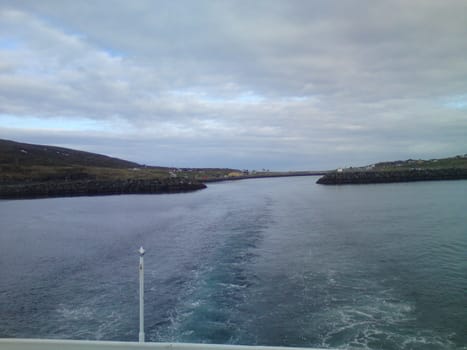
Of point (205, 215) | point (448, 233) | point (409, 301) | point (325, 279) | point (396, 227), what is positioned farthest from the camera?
point (205, 215)

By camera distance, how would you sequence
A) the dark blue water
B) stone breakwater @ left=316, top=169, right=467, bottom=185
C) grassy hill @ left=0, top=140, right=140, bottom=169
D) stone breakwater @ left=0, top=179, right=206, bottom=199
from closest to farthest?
1. the dark blue water
2. stone breakwater @ left=0, top=179, right=206, bottom=199
3. stone breakwater @ left=316, top=169, right=467, bottom=185
4. grassy hill @ left=0, top=140, right=140, bottom=169

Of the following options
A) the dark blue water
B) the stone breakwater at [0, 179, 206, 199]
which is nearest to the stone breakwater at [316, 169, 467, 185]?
the stone breakwater at [0, 179, 206, 199]

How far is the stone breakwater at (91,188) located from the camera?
57647 millimetres

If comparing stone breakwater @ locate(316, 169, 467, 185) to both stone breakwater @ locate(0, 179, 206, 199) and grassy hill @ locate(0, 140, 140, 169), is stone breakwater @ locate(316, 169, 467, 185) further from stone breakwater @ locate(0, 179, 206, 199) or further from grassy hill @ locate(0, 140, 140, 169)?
grassy hill @ locate(0, 140, 140, 169)

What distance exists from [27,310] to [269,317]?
22.7 ft

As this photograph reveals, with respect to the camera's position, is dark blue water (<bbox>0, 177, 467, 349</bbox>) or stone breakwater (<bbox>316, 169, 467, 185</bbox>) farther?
stone breakwater (<bbox>316, 169, 467, 185</bbox>)

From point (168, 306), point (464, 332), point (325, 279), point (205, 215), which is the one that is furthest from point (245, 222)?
point (464, 332)

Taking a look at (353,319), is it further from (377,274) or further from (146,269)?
(146,269)

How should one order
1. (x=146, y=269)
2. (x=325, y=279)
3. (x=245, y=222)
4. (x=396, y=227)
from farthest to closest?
(x=245, y=222), (x=396, y=227), (x=146, y=269), (x=325, y=279)

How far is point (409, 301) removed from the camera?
34.4 ft

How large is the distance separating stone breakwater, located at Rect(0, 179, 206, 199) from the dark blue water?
37.1m

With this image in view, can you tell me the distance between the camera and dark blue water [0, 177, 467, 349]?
29.6ft

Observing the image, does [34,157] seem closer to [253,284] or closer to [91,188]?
[91,188]

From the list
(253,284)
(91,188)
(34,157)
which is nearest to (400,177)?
(91,188)
